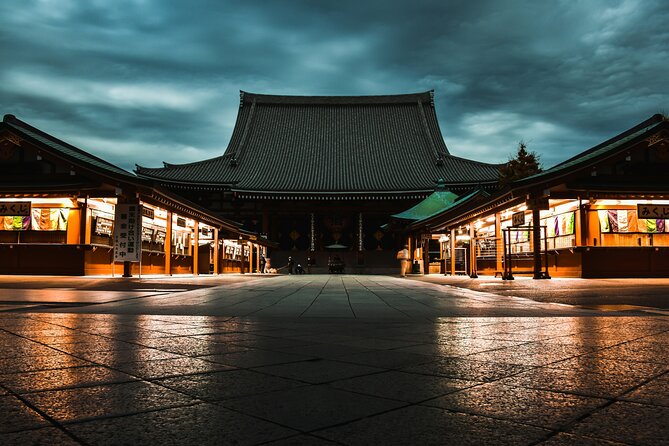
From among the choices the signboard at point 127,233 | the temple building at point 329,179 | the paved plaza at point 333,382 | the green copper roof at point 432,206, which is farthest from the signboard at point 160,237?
the paved plaza at point 333,382

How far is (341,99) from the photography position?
139 feet

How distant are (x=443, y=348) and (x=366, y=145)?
36381 mm

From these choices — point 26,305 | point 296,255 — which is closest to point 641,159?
point 26,305

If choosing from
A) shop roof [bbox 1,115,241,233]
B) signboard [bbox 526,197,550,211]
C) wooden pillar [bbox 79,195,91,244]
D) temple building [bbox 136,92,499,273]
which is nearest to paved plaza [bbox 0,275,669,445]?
signboard [bbox 526,197,550,211]

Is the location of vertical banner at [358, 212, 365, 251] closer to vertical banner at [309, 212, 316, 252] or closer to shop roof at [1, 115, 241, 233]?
vertical banner at [309, 212, 316, 252]

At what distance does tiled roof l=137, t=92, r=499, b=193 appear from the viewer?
33031 millimetres

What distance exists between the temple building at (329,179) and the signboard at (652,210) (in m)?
15.0

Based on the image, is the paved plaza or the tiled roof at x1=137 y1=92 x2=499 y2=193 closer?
the paved plaza

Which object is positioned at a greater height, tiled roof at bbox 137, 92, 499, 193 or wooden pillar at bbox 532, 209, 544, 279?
tiled roof at bbox 137, 92, 499, 193

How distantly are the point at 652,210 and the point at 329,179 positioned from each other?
2237 centimetres

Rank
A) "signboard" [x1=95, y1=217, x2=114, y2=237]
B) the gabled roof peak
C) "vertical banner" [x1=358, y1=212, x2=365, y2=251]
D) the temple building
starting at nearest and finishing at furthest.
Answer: "signboard" [x1=95, y1=217, x2=114, y2=237], the temple building, "vertical banner" [x1=358, y1=212, x2=365, y2=251], the gabled roof peak

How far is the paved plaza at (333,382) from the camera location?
4.67 ft

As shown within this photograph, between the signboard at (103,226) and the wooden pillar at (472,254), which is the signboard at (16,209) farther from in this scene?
the wooden pillar at (472,254)

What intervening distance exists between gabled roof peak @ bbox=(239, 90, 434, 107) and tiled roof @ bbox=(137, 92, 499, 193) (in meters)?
0.08
